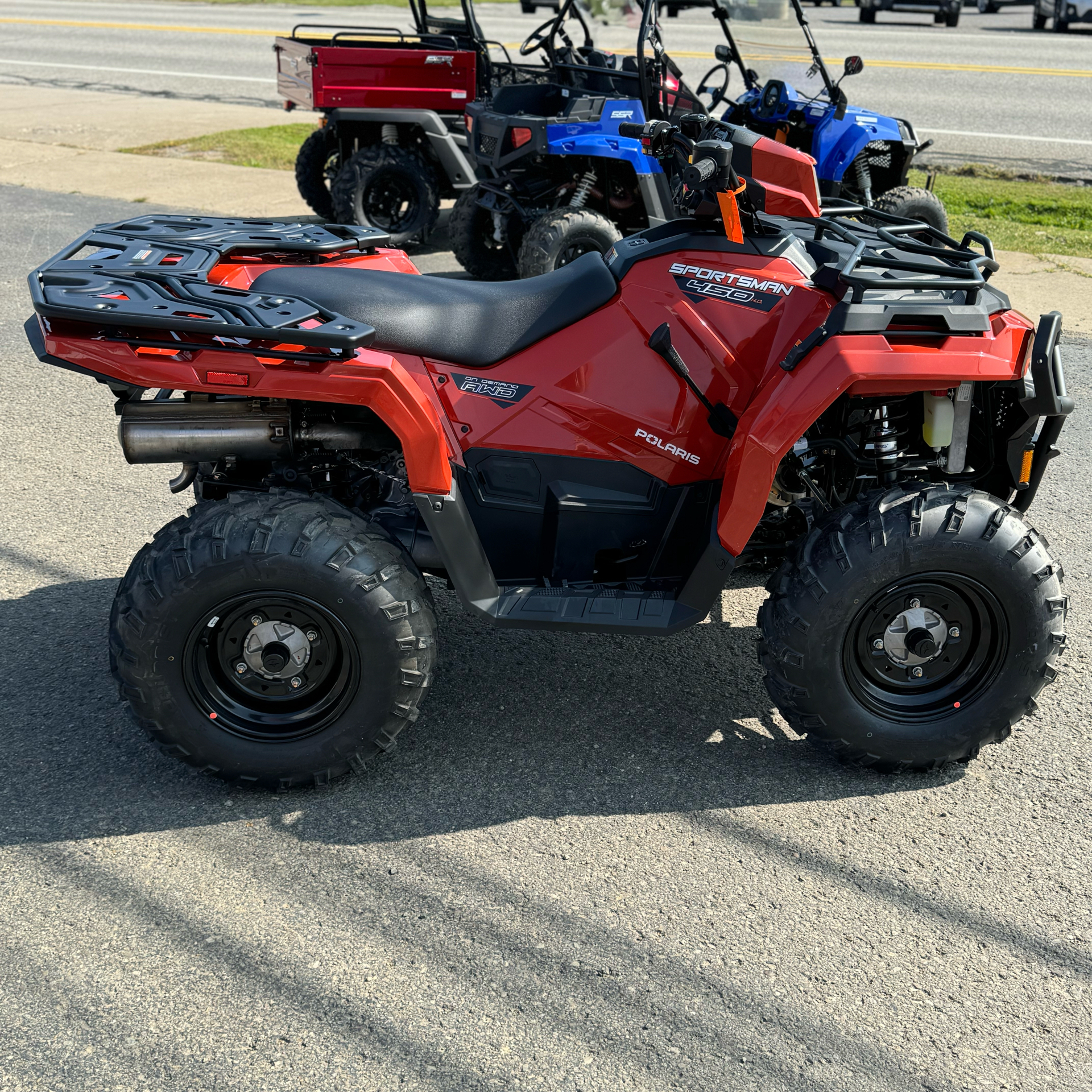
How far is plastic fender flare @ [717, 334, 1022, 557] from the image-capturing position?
317 centimetres

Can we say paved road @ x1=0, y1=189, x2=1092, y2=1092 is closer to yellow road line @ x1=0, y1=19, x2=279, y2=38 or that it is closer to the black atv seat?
the black atv seat

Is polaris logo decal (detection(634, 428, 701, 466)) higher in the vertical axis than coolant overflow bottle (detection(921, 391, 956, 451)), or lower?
lower

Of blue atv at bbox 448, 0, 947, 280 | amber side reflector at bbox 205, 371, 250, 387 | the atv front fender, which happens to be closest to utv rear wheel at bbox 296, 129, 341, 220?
blue atv at bbox 448, 0, 947, 280

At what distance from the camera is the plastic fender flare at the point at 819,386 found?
317 centimetres

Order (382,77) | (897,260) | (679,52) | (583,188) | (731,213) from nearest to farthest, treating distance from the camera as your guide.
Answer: (731,213) < (897,260) < (583,188) < (382,77) < (679,52)

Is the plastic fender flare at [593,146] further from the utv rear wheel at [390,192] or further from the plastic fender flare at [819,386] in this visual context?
the plastic fender flare at [819,386]

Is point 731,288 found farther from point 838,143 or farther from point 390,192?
point 390,192

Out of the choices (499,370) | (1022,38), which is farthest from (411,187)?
(1022,38)

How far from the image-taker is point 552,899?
3.08 meters

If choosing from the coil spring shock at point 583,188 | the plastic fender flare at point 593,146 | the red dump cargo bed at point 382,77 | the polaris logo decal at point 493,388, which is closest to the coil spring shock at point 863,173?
the plastic fender flare at point 593,146

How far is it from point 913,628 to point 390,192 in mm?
7332

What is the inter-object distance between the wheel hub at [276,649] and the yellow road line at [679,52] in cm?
1094

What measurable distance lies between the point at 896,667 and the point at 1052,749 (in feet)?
2.12

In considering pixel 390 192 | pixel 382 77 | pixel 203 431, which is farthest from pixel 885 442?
pixel 382 77
